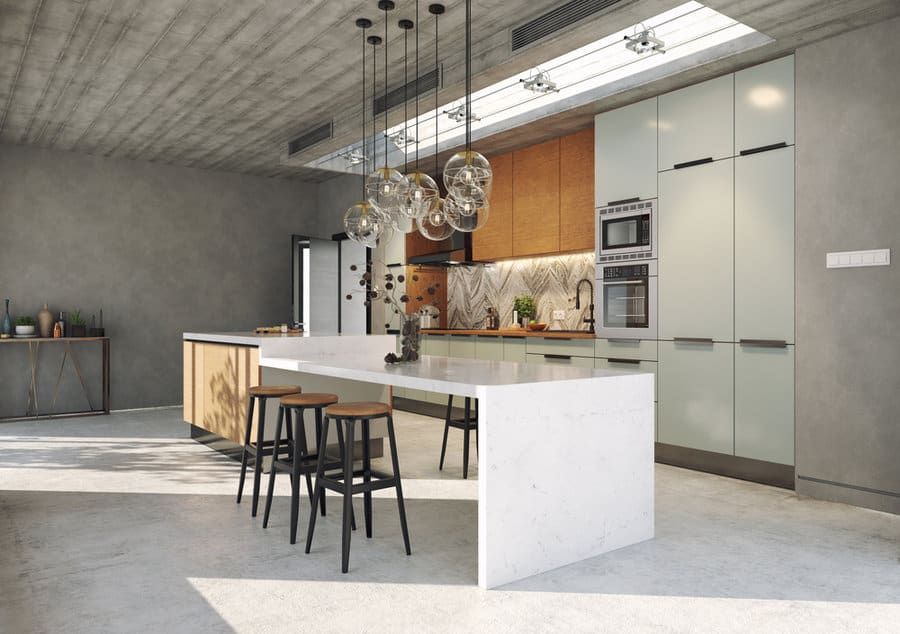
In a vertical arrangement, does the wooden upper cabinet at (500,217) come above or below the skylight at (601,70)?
below

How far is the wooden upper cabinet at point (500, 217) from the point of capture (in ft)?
21.4

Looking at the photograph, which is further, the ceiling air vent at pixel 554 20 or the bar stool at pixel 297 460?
the ceiling air vent at pixel 554 20

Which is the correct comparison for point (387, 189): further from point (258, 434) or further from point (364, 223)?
point (258, 434)

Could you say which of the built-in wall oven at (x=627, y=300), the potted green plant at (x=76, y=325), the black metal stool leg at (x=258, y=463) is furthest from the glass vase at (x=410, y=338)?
the potted green plant at (x=76, y=325)

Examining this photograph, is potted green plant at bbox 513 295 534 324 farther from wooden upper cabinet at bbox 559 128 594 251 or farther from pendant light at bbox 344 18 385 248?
pendant light at bbox 344 18 385 248

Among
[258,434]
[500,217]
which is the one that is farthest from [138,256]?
[258,434]

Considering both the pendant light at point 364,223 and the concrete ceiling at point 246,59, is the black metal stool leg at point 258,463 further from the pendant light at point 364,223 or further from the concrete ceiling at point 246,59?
the concrete ceiling at point 246,59

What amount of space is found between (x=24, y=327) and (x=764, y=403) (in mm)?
6915

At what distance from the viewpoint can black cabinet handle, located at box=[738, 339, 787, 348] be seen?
167 inches

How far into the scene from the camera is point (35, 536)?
3.30 metres

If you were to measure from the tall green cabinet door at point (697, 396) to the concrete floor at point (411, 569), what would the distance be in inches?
15.8

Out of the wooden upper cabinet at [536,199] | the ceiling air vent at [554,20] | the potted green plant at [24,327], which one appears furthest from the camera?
the potted green plant at [24,327]

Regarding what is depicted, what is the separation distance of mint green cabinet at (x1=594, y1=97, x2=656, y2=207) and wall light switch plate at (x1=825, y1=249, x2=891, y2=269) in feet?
4.55

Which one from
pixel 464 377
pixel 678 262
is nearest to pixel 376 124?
pixel 678 262
